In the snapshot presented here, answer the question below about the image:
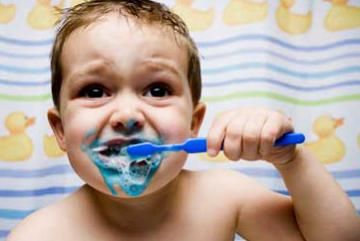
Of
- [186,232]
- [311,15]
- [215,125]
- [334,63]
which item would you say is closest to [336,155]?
[334,63]

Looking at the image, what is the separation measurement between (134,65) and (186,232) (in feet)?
0.89

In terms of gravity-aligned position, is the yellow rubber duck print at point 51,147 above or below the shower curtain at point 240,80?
below

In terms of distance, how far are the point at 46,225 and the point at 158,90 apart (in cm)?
28

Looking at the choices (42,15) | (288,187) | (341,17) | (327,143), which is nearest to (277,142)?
(288,187)

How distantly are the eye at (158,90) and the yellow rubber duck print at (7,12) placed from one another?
0.61 meters

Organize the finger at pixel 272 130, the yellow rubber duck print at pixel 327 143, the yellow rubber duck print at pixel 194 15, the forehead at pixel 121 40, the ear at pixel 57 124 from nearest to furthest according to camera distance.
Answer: the finger at pixel 272 130, the forehead at pixel 121 40, the ear at pixel 57 124, the yellow rubber duck print at pixel 327 143, the yellow rubber duck print at pixel 194 15

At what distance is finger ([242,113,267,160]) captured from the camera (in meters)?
0.68

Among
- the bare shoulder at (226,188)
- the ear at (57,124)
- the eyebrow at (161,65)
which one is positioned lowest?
the bare shoulder at (226,188)

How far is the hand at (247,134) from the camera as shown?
27.0 inches

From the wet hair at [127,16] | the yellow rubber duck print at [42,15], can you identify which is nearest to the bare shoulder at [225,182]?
the wet hair at [127,16]

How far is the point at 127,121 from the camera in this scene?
734mm

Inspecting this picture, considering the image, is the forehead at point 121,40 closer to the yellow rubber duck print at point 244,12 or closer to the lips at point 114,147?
the lips at point 114,147

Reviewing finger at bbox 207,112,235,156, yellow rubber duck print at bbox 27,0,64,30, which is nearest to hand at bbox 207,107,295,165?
finger at bbox 207,112,235,156

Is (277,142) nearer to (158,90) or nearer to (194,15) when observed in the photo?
(158,90)
